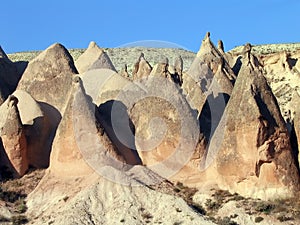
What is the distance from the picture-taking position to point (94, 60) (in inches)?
1351

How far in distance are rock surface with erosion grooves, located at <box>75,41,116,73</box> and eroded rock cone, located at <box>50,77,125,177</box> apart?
20.9 feet

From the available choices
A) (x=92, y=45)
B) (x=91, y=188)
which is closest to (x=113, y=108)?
(x=91, y=188)

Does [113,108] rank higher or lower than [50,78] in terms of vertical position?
lower

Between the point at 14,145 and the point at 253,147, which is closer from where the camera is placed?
the point at 253,147

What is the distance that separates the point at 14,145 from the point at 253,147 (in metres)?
8.33

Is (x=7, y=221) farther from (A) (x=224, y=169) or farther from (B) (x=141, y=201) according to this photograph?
(A) (x=224, y=169)

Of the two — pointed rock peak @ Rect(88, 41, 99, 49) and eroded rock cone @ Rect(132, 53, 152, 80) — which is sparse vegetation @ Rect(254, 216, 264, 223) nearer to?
eroded rock cone @ Rect(132, 53, 152, 80)

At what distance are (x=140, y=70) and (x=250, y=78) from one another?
9761 mm

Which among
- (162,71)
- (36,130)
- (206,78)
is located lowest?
(36,130)

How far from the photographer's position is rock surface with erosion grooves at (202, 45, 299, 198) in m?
24.3

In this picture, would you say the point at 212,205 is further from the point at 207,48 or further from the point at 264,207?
the point at 207,48

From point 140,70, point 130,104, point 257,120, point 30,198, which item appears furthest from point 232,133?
point 140,70

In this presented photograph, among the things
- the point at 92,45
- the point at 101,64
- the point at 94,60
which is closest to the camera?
the point at 101,64

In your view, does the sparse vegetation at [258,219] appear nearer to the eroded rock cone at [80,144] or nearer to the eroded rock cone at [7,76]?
the eroded rock cone at [80,144]
